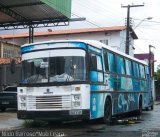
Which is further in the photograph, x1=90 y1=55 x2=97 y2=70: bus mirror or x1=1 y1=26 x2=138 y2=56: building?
x1=1 y1=26 x2=138 y2=56: building

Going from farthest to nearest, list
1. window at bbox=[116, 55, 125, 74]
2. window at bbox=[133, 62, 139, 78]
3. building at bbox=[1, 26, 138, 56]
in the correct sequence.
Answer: building at bbox=[1, 26, 138, 56]
window at bbox=[133, 62, 139, 78]
window at bbox=[116, 55, 125, 74]

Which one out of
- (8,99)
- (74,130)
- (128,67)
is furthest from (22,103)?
(8,99)

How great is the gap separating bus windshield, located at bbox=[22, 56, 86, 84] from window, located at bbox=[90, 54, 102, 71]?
47 centimetres

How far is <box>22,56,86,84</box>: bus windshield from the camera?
15367mm

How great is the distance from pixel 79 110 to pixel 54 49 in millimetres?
2372

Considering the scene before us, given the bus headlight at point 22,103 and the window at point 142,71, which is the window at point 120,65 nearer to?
the window at point 142,71

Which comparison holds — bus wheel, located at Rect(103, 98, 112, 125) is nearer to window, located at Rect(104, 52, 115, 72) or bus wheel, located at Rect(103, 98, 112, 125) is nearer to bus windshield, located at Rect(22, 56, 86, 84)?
window, located at Rect(104, 52, 115, 72)

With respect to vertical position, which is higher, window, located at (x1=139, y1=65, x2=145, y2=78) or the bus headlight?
window, located at (x1=139, y1=65, x2=145, y2=78)

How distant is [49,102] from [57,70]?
112cm

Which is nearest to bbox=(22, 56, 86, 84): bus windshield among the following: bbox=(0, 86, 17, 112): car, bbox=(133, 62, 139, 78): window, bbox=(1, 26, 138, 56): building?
bbox=(133, 62, 139, 78): window

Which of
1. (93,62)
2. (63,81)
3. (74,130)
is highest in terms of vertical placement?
(93,62)

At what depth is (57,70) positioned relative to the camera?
1555 centimetres

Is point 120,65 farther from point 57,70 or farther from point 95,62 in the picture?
point 57,70

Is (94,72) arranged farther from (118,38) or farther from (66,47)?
(118,38)
